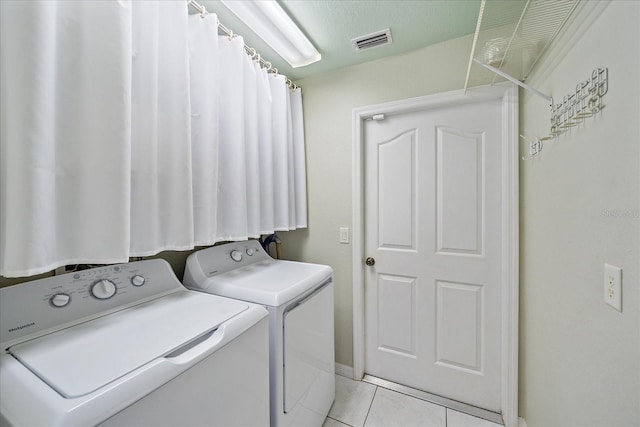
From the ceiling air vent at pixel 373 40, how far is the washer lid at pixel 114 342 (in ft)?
5.73

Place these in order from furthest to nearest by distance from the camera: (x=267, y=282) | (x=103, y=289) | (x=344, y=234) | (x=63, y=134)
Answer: (x=344, y=234)
(x=267, y=282)
(x=103, y=289)
(x=63, y=134)

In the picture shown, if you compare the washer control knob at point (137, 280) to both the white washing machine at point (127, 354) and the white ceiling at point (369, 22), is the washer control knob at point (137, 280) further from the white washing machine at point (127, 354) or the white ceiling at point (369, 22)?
the white ceiling at point (369, 22)

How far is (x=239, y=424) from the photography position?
878 mm

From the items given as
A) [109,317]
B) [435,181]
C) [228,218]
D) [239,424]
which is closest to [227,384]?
[239,424]

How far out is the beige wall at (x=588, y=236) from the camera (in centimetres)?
68

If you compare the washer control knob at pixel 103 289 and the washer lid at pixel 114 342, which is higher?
the washer control knob at pixel 103 289

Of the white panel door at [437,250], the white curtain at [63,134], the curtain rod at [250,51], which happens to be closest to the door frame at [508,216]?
the white panel door at [437,250]

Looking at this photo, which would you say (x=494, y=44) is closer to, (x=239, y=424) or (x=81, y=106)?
(x=81, y=106)

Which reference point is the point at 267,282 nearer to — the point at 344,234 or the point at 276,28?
the point at 344,234

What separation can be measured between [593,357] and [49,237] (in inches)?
71.3

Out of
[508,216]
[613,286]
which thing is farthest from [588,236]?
[508,216]

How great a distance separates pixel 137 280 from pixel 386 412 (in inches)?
68.1

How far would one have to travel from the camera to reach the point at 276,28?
1499 mm

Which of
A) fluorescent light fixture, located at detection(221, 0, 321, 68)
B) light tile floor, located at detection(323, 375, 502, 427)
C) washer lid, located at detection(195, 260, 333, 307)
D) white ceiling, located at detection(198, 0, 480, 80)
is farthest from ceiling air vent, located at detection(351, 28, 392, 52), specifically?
light tile floor, located at detection(323, 375, 502, 427)
